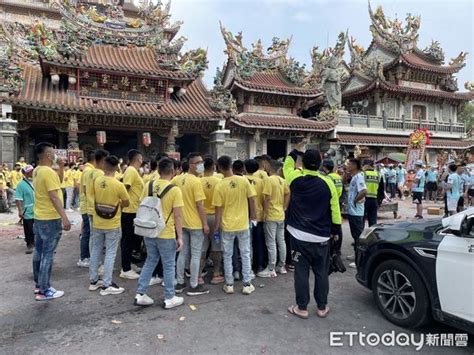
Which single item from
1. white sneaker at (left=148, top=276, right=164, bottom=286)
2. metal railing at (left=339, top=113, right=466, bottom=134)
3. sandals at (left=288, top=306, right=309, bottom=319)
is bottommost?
sandals at (left=288, top=306, right=309, bottom=319)

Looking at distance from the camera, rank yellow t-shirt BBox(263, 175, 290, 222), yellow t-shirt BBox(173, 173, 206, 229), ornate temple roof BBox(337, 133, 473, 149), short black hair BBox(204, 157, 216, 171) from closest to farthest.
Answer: yellow t-shirt BBox(173, 173, 206, 229) < short black hair BBox(204, 157, 216, 171) < yellow t-shirt BBox(263, 175, 290, 222) < ornate temple roof BBox(337, 133, 473, 149)

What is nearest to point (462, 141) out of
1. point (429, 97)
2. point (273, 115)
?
point (429, 97)

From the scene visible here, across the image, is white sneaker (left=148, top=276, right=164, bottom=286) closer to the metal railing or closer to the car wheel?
the car wheel

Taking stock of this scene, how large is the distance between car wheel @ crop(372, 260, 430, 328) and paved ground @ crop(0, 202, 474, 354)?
14 cm

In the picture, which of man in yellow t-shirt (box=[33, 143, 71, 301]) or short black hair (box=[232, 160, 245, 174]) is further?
short black hair (box=[232, 160, 245, 174])

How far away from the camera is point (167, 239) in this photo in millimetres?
4020

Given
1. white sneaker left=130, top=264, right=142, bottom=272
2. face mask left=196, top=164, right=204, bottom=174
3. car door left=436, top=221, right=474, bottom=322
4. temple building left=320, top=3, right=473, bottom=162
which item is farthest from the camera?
temple building left=320, top=3, right=473, bottom=162

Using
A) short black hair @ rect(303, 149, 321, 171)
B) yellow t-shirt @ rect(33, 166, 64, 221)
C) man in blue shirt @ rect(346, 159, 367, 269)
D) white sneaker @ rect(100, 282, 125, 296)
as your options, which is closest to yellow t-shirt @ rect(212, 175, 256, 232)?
short black hair @ rect(303, 149, 321, 171)

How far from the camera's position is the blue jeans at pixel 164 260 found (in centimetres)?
404

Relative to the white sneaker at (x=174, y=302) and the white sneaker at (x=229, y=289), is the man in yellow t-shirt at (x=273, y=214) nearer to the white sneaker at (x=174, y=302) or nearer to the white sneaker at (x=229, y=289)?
the white sneaker at (x=229, y=289)

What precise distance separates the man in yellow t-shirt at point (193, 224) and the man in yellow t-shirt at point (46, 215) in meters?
1.53

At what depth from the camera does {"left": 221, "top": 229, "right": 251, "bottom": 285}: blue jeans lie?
4.59 m

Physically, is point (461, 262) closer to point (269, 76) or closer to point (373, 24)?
point (269, 76)

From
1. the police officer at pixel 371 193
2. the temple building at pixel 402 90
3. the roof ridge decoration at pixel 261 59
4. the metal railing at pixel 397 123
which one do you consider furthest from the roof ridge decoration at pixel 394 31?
the police officer at pixel 371 193
